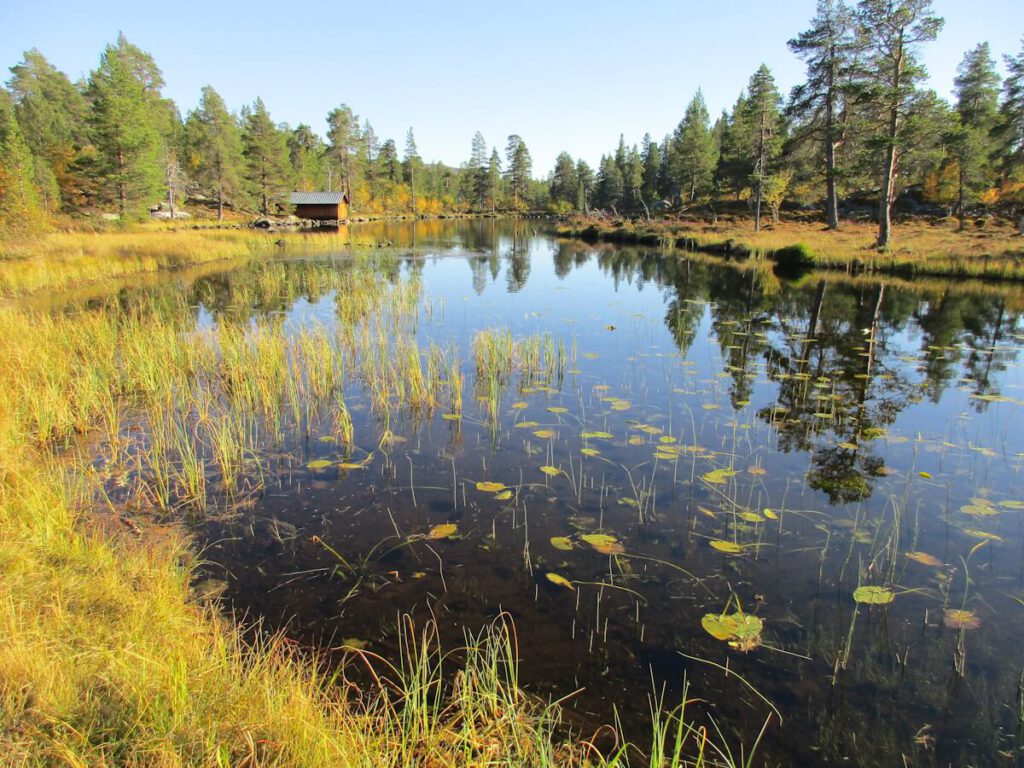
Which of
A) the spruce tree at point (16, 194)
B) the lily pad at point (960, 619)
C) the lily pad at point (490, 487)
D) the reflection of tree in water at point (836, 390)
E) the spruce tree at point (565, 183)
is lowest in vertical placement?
the lily pad at point (960, 619)

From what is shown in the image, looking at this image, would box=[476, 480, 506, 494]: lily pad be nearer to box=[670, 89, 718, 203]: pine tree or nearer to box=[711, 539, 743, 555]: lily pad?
box=[711, 539, 743, 555]: lily pad

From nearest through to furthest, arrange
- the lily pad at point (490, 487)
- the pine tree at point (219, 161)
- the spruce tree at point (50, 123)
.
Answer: the lily pad at point (490, 487) < the spruce tree at point (50, 123) < the pine tree at point (219, 161)

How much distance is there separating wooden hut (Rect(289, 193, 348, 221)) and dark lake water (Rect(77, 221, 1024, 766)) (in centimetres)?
5605

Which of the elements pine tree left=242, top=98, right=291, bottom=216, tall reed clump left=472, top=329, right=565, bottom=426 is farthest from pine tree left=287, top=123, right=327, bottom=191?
tall reed clump left=472, top=329, right=565, bottom=426

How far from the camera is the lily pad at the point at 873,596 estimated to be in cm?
373

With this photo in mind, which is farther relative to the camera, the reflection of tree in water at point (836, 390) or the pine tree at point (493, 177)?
the pine tree at point (493, 177)

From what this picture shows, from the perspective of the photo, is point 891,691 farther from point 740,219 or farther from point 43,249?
point 740,219

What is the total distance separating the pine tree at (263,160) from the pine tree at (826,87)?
154 feet

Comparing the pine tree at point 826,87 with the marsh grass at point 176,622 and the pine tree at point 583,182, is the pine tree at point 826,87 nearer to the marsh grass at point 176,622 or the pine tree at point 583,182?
the marsh grass at point 176,622

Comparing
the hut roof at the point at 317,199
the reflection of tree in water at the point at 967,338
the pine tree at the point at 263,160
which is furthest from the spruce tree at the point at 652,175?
the reflection of tree in water at the point at 967,338

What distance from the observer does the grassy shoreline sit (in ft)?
65.3

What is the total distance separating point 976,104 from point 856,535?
2097 inches

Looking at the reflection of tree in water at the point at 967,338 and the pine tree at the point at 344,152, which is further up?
the pine tree at the point at 344,152

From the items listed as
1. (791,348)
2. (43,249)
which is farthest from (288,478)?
(43,249)
